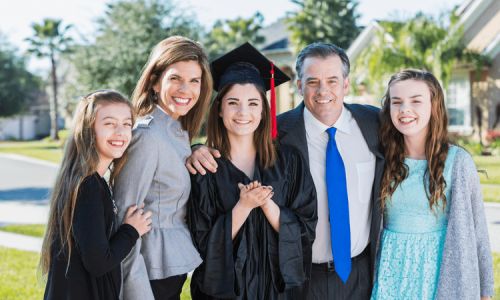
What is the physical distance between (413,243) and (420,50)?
640 inches

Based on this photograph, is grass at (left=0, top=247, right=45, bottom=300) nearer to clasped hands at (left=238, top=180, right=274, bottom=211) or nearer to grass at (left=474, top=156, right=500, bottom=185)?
clasped hands at (left=238, top=180, right=274, bottom=211)

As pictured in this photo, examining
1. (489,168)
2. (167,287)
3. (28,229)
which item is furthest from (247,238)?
(489,168)

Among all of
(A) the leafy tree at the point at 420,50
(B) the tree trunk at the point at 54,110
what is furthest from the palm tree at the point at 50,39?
(A) the leafy tree at the point at 420,50

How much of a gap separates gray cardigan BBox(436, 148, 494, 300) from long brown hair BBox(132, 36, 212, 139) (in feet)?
4.66

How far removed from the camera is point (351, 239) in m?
3.38

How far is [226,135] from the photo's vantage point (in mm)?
3240

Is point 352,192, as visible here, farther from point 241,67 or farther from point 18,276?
point 18,276

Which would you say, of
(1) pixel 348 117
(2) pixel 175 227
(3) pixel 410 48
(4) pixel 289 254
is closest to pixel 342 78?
(1) pixel 348 117

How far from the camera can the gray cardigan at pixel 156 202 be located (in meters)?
2.88

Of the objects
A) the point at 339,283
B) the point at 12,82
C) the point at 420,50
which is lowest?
the point at 339,283

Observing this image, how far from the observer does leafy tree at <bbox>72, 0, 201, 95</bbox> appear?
2366cm

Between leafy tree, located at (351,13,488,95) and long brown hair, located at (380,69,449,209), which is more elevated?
leafy tree, located at (351,13,488,95)

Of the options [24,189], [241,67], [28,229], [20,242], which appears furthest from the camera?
[24,189]

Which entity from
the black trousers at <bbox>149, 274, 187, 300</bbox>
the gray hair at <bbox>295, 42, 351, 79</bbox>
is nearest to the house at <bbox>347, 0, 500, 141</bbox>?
the gray hair at <bbox>295, 42, 351, 79</bbox>
